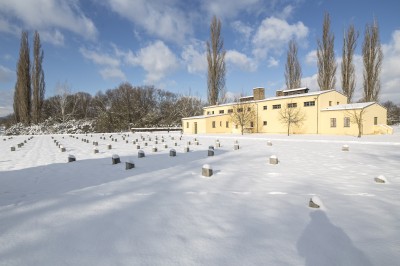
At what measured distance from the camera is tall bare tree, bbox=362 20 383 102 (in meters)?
30.3

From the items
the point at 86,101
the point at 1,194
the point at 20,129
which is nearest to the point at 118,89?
the point at 86,101

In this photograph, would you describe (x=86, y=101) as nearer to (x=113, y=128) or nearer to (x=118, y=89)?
(x=118, y=89)

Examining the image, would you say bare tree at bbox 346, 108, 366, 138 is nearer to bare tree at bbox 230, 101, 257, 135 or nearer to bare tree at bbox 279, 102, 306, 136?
bare tree at bbox 279, 102, 306, 136

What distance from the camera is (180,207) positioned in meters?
4.17

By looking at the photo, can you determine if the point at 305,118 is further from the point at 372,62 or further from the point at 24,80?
the point at 24,80

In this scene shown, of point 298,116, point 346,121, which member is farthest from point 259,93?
point 346,121

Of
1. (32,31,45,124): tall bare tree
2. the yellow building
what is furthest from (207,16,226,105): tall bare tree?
(32,31,45,124): tall bare tree

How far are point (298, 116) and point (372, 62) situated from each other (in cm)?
1315

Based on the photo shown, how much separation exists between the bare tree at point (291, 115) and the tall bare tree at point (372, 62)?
11.2m

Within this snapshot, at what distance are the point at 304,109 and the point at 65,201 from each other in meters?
29.5

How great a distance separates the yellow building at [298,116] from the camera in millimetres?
25016

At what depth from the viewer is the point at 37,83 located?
1390 inches

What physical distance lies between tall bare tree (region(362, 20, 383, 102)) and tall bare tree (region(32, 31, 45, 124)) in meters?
49.3

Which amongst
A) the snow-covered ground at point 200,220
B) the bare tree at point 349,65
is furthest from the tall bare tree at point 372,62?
the snow-covered ground at point 200,220
